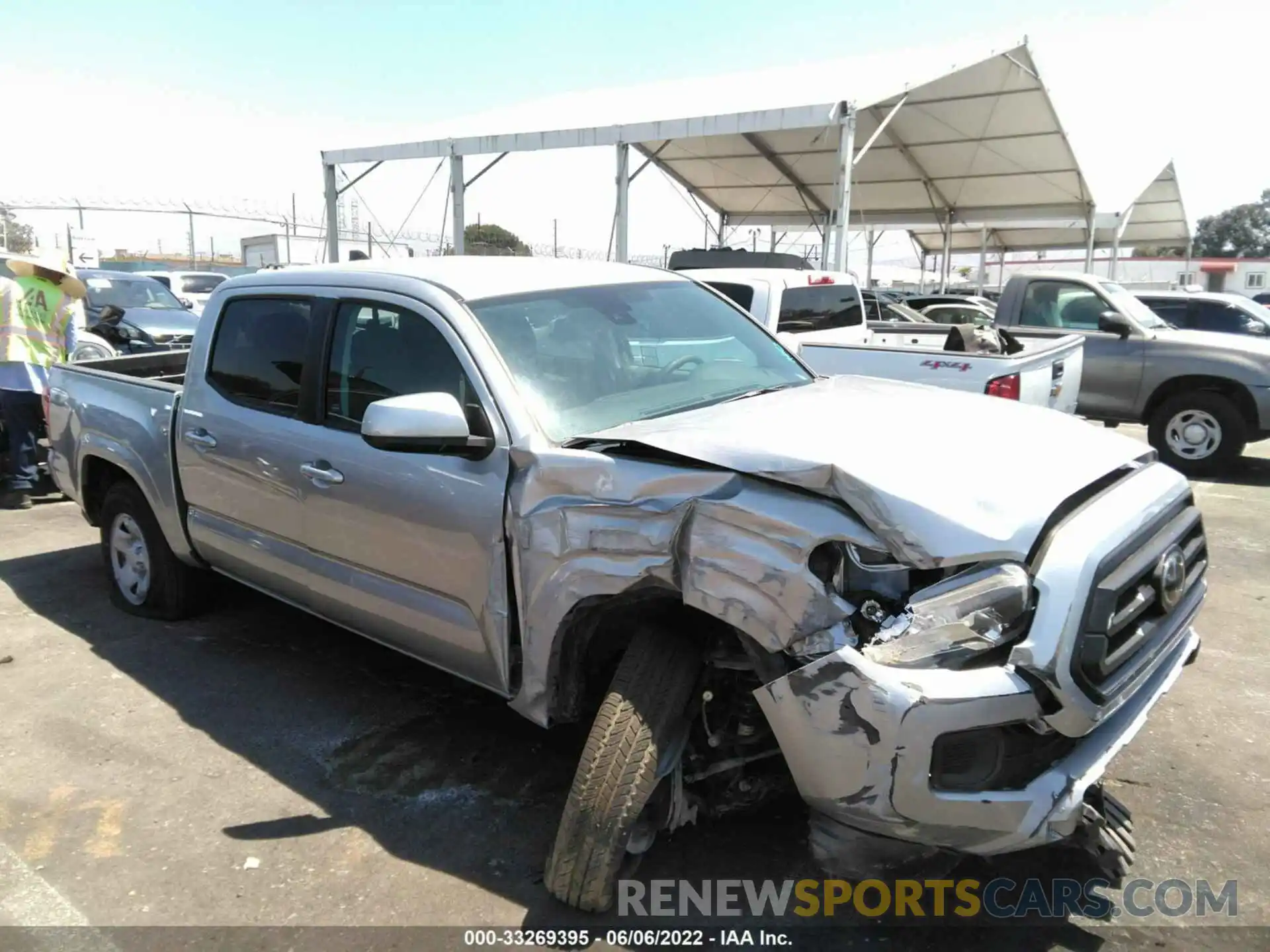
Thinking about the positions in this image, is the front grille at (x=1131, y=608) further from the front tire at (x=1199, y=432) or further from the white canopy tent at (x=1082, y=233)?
the white canopy tent at (x=1082, y=233)

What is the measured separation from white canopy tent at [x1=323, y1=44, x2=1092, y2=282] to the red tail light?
7982mm

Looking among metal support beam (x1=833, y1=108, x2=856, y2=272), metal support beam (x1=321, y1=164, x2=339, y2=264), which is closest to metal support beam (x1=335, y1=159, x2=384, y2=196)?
metal support beam (x1=321, y1=164, x2=339, y2=264)

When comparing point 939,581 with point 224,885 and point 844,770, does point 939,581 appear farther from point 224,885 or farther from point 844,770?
point 224,885

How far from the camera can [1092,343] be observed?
9445 mm

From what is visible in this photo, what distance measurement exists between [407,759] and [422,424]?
1.46 metres

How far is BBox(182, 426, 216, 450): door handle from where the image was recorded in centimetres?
411

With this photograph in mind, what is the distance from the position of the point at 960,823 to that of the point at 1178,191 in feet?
108

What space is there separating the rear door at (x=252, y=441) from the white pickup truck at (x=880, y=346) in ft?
6.16

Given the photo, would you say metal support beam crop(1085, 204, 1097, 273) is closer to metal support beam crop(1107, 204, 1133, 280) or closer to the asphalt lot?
metal support beam crop(1107, 204, 1133, 280)

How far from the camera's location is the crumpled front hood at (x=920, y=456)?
2.23 meters

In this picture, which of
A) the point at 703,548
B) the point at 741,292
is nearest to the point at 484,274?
the point at 703,548

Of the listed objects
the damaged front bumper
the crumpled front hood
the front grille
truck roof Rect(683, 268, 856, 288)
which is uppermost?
truck roof Rect(683, 268, 856, 288)

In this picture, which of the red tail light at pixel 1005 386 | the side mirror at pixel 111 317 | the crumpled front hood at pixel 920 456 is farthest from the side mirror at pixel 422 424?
the side mirror at pixel 111 317

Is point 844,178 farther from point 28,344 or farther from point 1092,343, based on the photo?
point 28,344
